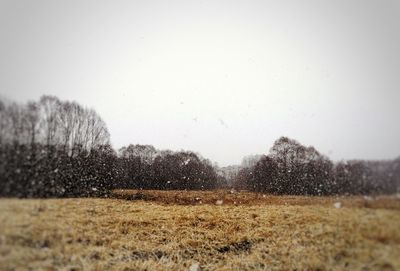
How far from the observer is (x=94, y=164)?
9.52 m

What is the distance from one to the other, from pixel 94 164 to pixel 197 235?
4316mm

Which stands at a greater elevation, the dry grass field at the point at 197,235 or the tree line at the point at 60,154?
the tree line at the point at 60,154

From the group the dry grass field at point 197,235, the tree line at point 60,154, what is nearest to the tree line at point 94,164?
the tree line at point 60,154

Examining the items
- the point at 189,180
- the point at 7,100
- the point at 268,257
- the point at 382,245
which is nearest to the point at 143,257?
the point at 268,257

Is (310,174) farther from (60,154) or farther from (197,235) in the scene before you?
(60,154)


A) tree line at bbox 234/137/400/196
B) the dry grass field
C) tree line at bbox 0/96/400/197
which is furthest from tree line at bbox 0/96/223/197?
tree line at bbox 234/137/400/196

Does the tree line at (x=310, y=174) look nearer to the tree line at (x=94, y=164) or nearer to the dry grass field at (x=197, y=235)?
the tree line at (x=94, y=164)

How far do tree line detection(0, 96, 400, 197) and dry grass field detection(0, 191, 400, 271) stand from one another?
365 millimetres

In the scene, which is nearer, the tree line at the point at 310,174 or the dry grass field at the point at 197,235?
the dry grass field at the point at 197,235

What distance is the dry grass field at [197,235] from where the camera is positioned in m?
5.97

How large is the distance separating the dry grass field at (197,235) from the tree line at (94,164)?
1.20 ft

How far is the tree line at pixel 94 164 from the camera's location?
661cm

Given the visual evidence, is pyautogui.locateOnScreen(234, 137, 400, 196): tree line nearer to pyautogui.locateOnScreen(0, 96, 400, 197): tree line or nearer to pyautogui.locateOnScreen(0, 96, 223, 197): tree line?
pyautogui.locateOnScreen(0, 96, 400, 197): tree line

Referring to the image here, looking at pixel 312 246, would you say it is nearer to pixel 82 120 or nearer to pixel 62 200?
pixel 62 200
